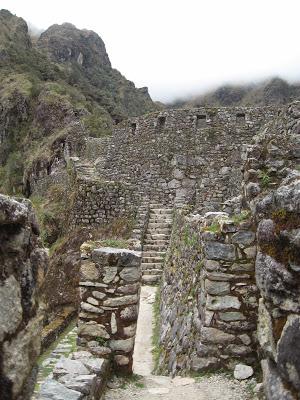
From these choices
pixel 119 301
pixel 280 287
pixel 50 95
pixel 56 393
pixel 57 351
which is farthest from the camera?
pixel 50 95

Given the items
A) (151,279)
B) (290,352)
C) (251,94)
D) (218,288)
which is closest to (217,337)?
(218,288)

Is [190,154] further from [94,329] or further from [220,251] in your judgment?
[94,329]

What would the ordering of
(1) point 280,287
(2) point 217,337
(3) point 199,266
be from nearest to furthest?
(1) point 280,287 → (2) point 217,337 → (3) point 199,266

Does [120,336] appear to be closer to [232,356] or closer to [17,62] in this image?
[232,356]

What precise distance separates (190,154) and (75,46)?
69.0m

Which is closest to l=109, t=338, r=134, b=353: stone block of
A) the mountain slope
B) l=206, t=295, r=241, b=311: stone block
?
l=206, t=295, r=241, b=311: stone block

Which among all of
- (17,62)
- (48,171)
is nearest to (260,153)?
(48,171)

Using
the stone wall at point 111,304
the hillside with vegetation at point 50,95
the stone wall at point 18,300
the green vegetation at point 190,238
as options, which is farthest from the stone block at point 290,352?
the hillside with vegetation at point 50,95

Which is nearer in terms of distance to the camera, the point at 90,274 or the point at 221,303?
the point at 90,274

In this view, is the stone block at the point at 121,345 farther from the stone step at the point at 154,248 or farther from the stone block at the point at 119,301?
the stone step at the point at 154,248

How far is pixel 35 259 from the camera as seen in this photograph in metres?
3.24

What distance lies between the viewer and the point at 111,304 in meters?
6.11

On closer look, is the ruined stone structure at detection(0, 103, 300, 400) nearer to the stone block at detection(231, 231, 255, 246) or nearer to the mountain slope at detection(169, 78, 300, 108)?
the stone block at detection(231, 231, 255, 246)

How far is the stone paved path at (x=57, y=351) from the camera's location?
8430mm
